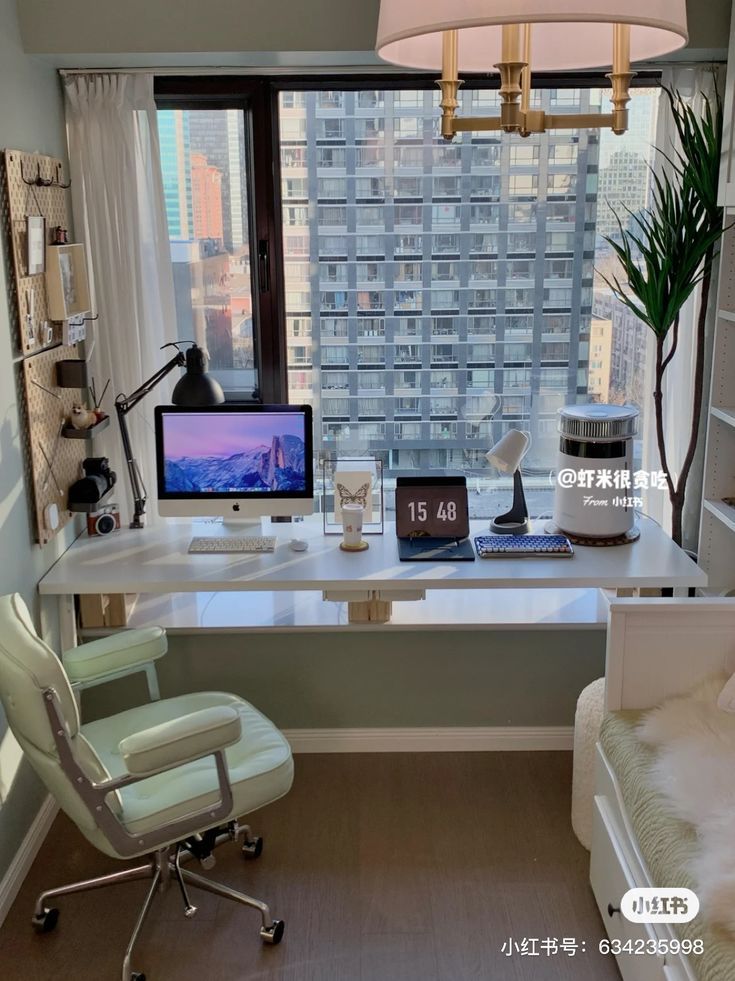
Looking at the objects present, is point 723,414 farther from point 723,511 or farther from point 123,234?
point 123,234

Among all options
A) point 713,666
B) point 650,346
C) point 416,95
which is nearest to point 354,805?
point 713,666

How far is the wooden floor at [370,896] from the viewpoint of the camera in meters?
2.49

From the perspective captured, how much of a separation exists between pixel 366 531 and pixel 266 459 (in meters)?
0.42

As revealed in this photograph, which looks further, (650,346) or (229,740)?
(650,346)

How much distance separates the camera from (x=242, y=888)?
9.12ft

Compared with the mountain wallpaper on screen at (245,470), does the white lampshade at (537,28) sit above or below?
above

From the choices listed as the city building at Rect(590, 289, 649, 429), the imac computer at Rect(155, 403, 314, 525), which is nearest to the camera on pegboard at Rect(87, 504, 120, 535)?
the imac computer at Rect(155, 403, 314, 525)

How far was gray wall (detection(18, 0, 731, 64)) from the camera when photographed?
9.60ft

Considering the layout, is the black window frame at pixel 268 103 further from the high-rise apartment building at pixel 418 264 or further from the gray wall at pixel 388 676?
the gray wall at pixel 388 676

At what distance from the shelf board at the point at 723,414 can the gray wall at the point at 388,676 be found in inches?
32.4

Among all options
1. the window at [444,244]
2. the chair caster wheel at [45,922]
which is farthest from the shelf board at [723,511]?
the chair caster wheel at [45,922]

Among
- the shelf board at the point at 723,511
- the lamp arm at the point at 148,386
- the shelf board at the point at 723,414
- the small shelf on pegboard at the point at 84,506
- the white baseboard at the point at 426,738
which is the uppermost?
the lamp arm at the point at 148,386

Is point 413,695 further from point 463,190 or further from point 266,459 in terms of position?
point 463,190

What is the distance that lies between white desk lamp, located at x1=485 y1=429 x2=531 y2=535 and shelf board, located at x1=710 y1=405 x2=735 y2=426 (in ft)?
1.97
